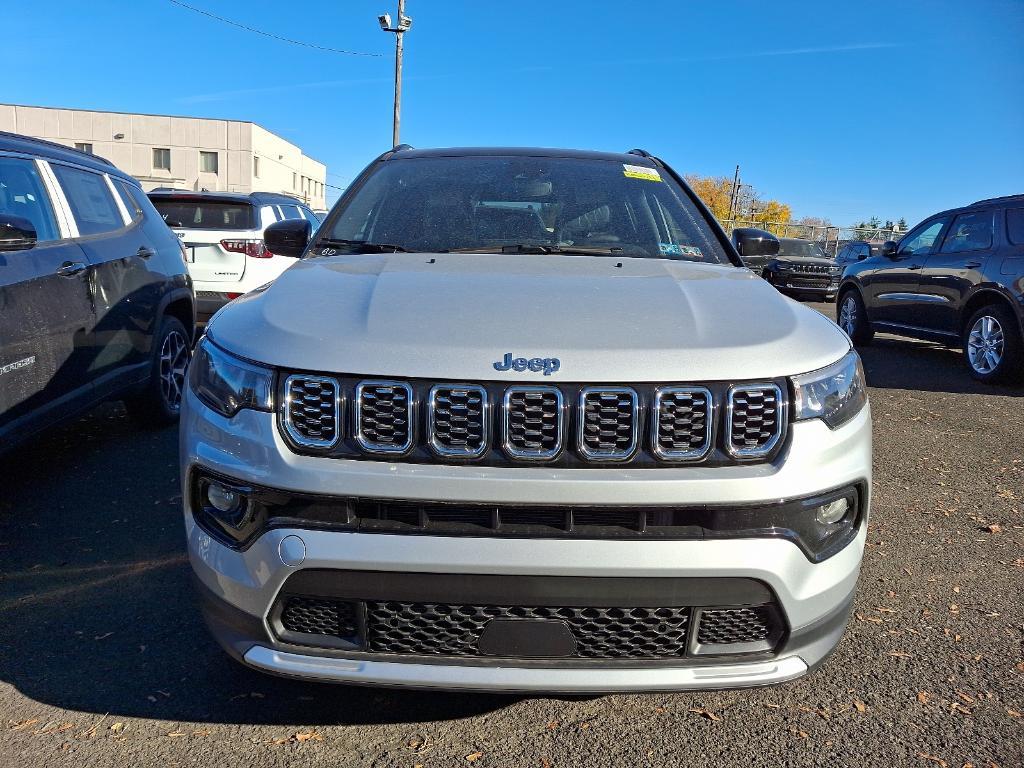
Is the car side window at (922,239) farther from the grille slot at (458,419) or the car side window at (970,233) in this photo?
the grille slot at (458,419)

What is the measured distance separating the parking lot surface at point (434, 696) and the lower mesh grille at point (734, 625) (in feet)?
1.51

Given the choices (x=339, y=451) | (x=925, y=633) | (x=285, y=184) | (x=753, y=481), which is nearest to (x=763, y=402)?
(x=753, y=481)

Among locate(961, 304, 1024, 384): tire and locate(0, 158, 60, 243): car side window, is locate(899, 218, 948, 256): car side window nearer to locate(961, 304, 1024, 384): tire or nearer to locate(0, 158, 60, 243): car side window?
locate(961, 304, 1024, 384): tire

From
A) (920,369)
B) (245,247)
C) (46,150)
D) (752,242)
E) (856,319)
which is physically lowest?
(920,369)

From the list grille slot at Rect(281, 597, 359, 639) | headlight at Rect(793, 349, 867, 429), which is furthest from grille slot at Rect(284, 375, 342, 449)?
headlight at Rect(793, 349, 867, 429)

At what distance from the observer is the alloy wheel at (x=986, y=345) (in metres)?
8.02

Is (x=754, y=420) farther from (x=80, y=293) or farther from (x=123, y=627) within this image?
(x=80, y=293)

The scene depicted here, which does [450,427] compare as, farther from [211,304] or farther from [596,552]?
[211,304]

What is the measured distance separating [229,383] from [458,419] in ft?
2.02

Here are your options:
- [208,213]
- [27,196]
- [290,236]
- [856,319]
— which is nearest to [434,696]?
[290,236]

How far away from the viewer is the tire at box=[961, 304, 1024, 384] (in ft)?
25.7

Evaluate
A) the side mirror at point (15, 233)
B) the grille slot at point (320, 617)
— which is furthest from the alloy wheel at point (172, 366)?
the grille slot at point (320, 617)

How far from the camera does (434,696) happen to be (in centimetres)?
245

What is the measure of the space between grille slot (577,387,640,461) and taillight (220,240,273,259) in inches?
275
